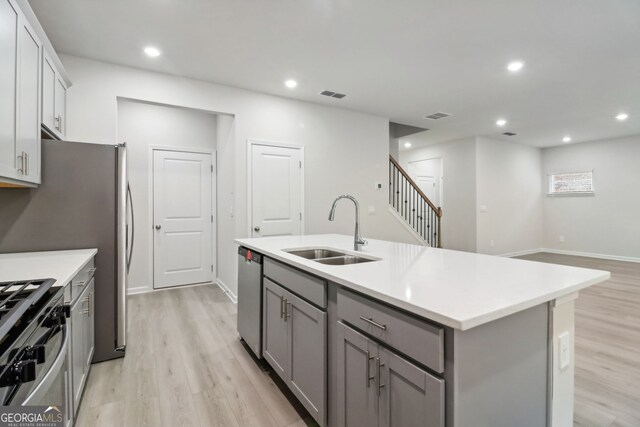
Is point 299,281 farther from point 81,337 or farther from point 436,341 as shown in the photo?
point 81,337

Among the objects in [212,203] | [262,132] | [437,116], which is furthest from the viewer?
[437,116]

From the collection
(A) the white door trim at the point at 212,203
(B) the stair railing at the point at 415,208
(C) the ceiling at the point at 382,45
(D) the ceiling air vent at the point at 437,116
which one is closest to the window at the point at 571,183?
(C) the ceiling at the point at 382,45

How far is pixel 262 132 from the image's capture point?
160 inches

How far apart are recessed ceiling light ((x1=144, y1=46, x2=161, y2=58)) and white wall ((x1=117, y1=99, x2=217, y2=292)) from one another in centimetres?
119

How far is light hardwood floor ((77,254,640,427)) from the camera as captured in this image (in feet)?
5.97

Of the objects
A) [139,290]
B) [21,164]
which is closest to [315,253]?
[21,164]

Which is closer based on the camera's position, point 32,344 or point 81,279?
point 32,344

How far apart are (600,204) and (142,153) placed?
9178 mm

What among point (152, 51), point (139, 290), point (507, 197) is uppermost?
point (152, 51)

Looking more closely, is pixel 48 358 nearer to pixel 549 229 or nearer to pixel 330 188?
pixel 330 188

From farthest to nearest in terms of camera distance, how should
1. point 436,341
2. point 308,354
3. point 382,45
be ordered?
point 382,45
point 308,354
point 436,341

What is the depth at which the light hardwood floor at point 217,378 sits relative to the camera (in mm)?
1820

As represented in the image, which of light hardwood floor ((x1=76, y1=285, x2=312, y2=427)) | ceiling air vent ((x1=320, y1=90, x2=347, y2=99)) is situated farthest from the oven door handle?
ceiling air vent ((x1=320, y1=90, x2=347, y2=99))

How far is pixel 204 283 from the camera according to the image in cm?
480
